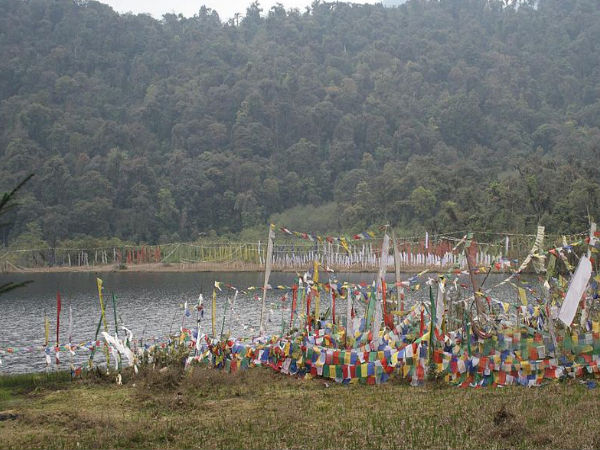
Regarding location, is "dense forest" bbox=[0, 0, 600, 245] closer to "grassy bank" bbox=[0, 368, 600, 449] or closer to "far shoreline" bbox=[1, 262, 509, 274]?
"far shoreline" bbox=[1, 262, 509, 274]

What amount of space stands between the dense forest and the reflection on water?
1818 centimetres

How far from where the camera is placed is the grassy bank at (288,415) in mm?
8281

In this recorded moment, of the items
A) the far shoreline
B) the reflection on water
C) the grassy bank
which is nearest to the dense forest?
the far shoreline

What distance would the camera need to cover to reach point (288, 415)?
962cm

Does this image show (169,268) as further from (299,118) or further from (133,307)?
(299,118)

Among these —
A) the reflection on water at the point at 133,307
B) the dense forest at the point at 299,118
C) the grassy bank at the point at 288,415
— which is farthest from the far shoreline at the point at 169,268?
the grassy bank at the point at 288,415

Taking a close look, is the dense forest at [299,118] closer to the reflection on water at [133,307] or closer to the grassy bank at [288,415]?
the reflection on water at [133,307]

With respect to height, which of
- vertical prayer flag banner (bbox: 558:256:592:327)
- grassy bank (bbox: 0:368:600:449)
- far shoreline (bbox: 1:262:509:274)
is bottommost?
far shoreline (bbox: 1:262:509:274)

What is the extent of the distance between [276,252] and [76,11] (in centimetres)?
7478

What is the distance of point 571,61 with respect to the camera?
118625 mm

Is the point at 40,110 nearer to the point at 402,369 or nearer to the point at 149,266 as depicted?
the point at 149,266

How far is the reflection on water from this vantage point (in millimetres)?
22534

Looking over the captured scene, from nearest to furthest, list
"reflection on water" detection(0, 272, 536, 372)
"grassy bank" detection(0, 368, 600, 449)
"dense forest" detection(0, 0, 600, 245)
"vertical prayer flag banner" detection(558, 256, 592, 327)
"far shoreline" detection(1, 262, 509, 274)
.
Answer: "grassy bank" detection(0, 368, 600, 449) < "vertical prayer flag banner" detection(558, 256, 592, 327) < "reflection on water" detection(0, 272, 536, 372) < "far shoreline" detection(1, 262, 509, 274) < "dense forest" detection(0, 0, 600, 245)

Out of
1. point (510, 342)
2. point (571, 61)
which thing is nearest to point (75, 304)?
point (510, 342)
